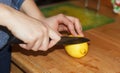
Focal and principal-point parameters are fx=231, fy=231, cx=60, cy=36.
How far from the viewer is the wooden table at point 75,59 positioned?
70cm

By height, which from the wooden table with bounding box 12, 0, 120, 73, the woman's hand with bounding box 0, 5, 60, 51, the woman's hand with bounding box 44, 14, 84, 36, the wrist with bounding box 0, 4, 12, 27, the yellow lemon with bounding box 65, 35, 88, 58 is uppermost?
the wrist with bounding box 0, 4, 12, 27

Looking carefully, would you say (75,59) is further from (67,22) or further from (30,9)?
(30,9)

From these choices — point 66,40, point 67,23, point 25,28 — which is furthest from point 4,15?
point 67,23

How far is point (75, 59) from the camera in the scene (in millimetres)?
762

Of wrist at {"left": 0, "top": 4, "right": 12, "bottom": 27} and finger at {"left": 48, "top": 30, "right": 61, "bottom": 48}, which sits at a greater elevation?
wrist at {"left": 0, "top": 4, "right": 12, "bottom": 27}

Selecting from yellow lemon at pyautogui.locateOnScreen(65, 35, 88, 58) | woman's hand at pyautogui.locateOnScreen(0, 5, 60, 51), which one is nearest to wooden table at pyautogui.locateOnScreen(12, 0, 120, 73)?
yellow lemon at pyautogui.locateOnScreen(65, 35, 88, 58)

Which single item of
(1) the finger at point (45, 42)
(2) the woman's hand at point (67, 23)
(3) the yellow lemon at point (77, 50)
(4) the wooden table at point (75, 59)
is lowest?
(4) the wooden table at point (75, 59)

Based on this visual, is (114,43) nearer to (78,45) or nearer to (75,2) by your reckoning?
(78,45)

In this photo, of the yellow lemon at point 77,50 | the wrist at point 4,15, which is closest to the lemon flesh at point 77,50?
the yellow lemon at point 77,50

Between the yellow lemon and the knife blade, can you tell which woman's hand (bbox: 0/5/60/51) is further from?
the yellow lemon

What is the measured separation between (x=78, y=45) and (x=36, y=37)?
0.20 meters

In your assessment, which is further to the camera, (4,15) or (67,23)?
(67,23)

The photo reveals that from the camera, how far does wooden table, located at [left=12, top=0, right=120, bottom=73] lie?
0.70 meters

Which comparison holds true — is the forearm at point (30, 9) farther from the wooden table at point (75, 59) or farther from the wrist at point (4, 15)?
the wrist at point (4, 15)
